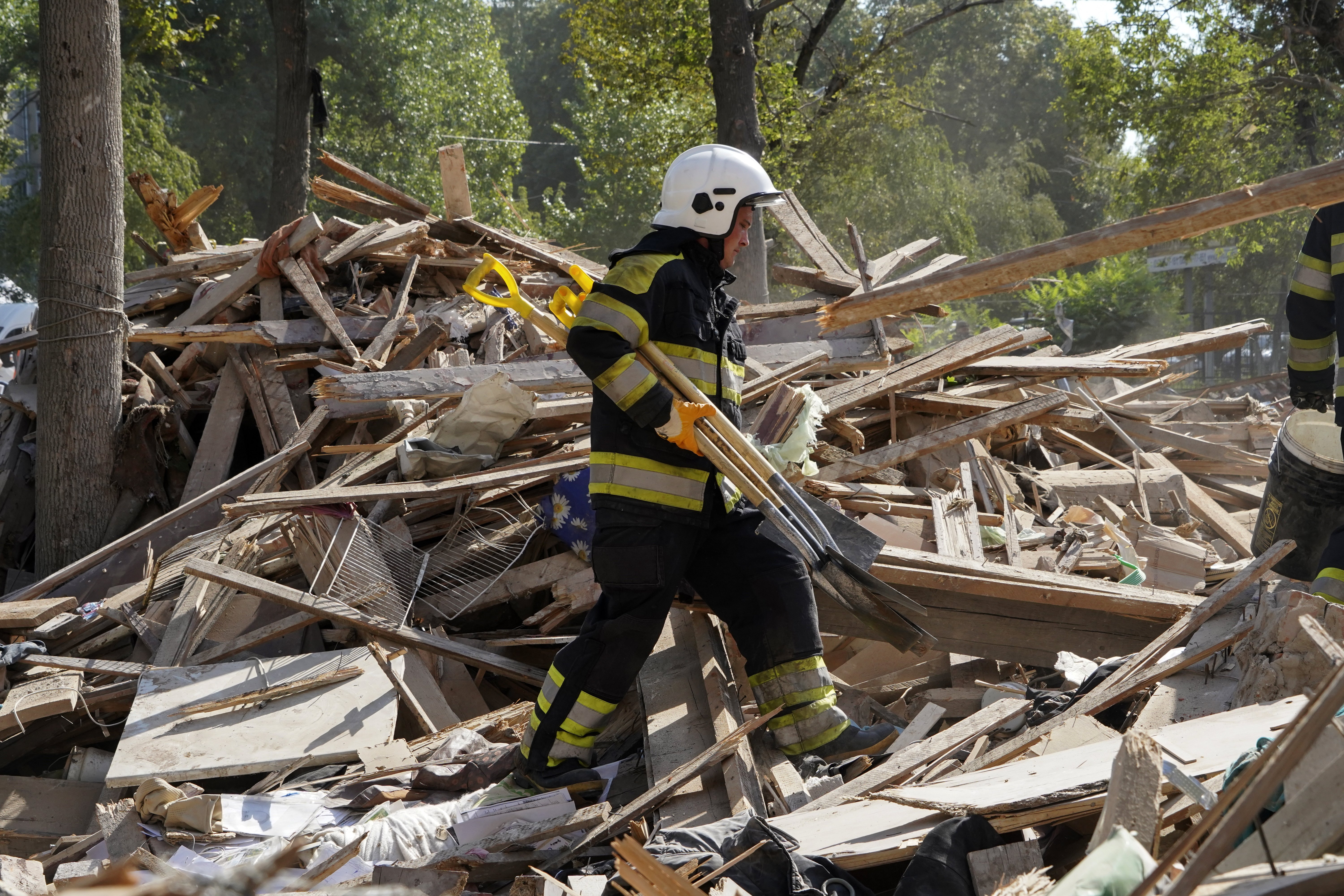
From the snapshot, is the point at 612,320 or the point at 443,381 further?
the point at 443,381

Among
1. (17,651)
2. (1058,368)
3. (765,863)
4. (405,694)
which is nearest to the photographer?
(765,863)

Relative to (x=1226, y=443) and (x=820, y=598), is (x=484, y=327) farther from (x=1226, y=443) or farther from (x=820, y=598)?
(x=1226, y=443)

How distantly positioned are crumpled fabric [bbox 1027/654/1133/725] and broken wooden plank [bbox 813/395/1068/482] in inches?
87.7

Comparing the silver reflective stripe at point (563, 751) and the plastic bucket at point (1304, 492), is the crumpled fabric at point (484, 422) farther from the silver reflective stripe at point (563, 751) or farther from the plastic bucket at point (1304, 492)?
the plastic bucket at point (1304, 492)

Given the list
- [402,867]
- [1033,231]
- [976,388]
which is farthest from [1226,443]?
[1033,231]

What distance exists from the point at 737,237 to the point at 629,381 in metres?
0.82

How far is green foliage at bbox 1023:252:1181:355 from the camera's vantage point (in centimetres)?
2944

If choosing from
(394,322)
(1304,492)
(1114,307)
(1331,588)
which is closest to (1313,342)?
(1304,492)

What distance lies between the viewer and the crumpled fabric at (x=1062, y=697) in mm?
3545

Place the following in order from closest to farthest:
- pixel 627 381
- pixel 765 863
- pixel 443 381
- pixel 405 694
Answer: pixel 765 863 → pixel 627 381 → pixel 405 694 → pixel 443 381

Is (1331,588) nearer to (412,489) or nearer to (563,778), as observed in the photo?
(563,778)

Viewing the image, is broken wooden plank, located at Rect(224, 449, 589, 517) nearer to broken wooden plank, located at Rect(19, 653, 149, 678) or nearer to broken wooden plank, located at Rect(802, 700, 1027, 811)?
broken wooden plank, located at Rect(19, 653, 149, 678)

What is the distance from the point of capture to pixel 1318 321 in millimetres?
4301

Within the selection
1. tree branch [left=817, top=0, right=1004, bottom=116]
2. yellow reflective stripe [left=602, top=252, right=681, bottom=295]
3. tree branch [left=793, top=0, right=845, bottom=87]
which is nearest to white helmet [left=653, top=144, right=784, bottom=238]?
yellow reflective stripe [left=602, top=252, right=681, bottom=295]
